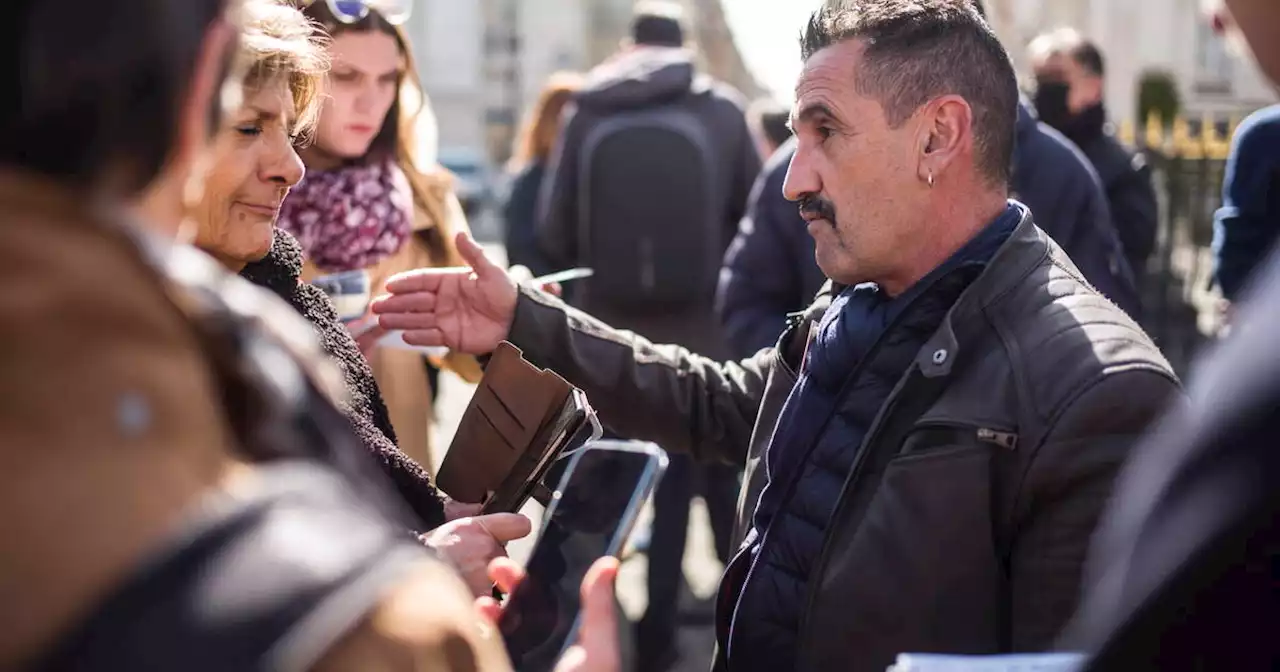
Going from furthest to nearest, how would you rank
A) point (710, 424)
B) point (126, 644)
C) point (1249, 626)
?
point (710, 424) < point (1249, 626) < point (126, 644)

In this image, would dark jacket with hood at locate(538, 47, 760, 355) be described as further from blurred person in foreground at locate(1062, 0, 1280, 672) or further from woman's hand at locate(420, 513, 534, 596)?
blurred person in foreground at locate(1062, 0, 1280, 672)

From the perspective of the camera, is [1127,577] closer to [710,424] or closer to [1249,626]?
[1249,626]

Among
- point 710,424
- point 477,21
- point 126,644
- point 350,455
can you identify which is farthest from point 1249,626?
point 477,21

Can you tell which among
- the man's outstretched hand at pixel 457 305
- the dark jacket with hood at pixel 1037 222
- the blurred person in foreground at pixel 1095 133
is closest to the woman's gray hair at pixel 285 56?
the man's outstretched hand at pixel 457 305

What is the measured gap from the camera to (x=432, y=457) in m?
3.75

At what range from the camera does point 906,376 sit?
2.07m

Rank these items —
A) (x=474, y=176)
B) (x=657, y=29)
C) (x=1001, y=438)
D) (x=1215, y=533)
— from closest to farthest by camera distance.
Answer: (x=1215, y=533) < (x=1001, y=438) < (x=657, y=29) < (x=474, y=176)

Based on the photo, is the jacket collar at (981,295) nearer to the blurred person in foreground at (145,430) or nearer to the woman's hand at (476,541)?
the woman's hand at (476,541)

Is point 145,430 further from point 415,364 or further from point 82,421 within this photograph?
point 415,364

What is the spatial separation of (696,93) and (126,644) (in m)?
4.41

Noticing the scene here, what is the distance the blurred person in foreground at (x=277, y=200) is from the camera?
222cm

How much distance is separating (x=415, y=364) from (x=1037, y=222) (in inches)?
76.7

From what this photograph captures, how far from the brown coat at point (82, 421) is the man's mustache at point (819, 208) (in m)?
1.53

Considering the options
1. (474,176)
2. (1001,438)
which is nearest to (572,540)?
(1001,438)
